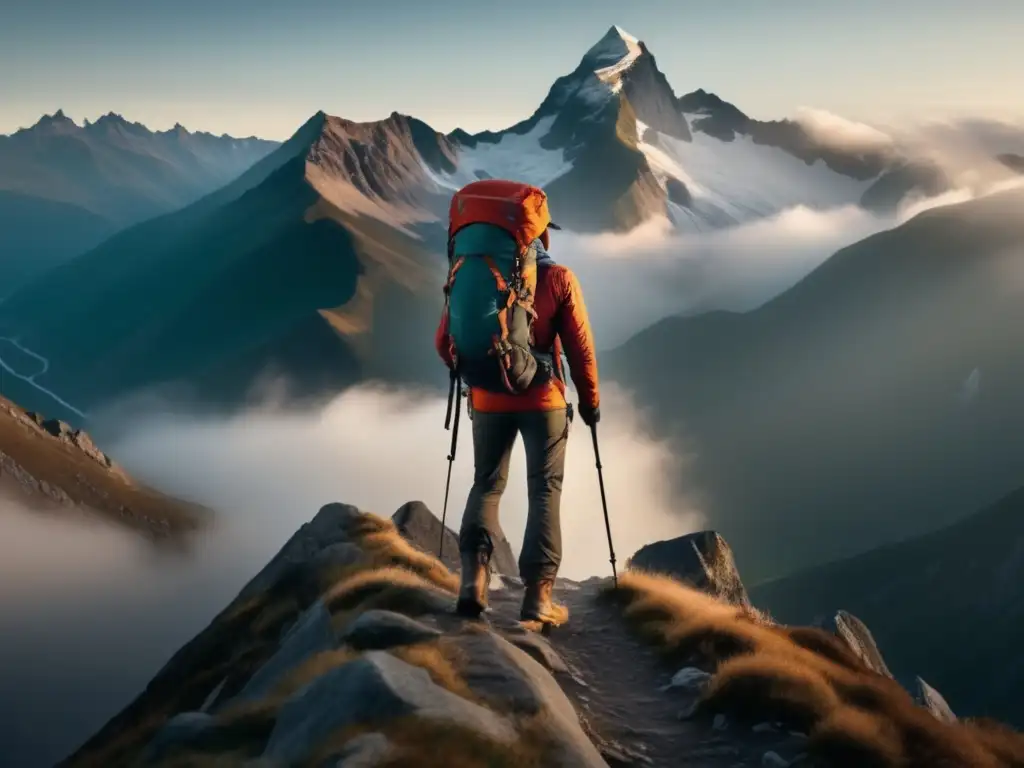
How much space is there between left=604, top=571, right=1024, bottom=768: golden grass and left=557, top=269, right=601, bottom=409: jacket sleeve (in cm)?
463

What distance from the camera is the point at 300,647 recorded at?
13.4 m

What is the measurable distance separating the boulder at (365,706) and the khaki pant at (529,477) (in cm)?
352

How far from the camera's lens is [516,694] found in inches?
381

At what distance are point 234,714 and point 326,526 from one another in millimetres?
12798

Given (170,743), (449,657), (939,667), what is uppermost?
(939,667)

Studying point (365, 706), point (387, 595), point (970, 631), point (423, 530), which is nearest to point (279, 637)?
point (387, 595)

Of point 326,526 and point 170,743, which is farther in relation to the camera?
point 326,526

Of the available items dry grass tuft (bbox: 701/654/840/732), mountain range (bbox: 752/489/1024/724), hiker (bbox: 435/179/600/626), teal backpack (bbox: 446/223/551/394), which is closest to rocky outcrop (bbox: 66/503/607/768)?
hiker (bbox: 435/179/600/626)

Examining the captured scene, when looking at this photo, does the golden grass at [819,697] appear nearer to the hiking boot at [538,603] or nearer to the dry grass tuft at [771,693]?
the dry grass tuft at [771,693]

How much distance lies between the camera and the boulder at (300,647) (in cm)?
1252

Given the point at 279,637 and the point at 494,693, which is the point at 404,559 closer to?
the point at 279,637

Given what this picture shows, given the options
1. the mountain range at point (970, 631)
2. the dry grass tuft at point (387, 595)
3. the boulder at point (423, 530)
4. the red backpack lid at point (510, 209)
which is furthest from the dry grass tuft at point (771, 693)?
the mountain range at point (970, 631)

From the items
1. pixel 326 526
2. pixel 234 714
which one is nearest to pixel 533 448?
pixel 234 714

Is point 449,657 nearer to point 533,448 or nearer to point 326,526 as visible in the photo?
point 533,448
